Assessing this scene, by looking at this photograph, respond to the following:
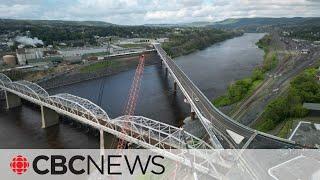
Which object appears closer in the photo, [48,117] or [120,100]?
[48,117]

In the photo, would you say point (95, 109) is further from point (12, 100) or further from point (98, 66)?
point (98, 66)

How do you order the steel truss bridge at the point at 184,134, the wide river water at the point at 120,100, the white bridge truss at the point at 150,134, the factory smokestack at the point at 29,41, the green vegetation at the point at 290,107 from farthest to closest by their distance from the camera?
the factory smokestack at the point at 29,41, the wide river water at the point at 120,100, the green vegetation at the point at 290,107, the steel truss bridge at the point at 184,134, the white bridge truss at the point at 150,134

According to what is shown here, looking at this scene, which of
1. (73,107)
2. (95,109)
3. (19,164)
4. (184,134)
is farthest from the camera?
(73,107)

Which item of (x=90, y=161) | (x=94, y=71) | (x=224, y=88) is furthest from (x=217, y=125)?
(x=94, y=71)

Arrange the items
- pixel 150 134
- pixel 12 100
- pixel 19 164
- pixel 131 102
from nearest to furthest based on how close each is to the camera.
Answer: pixel 150 134 → pixel 19 164 → pixel 131 102 → pixel 12 100

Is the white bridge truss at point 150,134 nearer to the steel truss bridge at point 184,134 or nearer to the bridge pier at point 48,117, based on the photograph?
the steel truss bridge at point 184,134

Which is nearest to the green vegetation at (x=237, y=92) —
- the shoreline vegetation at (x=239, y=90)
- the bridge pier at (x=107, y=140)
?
the shoreline vegetation at (x=239, y=90)

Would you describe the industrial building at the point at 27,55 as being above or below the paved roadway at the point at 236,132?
above

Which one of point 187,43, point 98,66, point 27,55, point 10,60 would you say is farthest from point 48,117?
point 187,43
